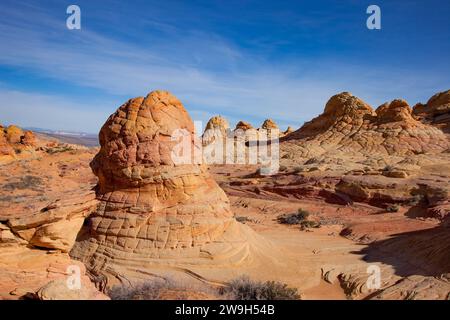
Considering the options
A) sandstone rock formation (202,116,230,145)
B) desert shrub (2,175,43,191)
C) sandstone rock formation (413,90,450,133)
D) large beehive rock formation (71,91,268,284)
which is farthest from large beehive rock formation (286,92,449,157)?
large beehive rock formation (71,91,268,284)

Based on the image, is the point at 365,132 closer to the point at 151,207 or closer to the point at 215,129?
the point at 215,129

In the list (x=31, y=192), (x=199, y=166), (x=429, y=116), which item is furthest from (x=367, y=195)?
(x=429, y=116)

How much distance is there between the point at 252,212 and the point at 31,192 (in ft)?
46.2

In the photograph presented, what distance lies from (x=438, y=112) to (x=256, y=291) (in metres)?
39.5

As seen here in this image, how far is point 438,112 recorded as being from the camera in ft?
122

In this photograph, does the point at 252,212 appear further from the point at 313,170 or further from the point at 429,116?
the point at 429,116

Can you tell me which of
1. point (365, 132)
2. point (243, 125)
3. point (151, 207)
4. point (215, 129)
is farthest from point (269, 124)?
point (151, 207)

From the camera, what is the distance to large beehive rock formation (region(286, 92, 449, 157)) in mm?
29281

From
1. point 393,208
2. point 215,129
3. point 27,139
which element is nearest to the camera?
point 393,208

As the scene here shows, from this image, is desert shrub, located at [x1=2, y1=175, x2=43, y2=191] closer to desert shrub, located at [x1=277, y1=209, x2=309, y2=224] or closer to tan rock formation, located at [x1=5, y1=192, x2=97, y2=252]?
desert shrub, located at [x1=277, y1=209, x2=309, y2=224]

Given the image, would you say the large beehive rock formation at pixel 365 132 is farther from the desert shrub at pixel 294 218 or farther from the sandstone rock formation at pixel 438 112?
the desert shrub at pixel 294 218

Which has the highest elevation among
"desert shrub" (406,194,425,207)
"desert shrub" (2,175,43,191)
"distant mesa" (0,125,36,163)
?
"distant mesa" (0,125,36,163)

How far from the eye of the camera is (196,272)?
6.44 m

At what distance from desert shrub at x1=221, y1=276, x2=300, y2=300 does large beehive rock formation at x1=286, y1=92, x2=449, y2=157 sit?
25.6 metres
